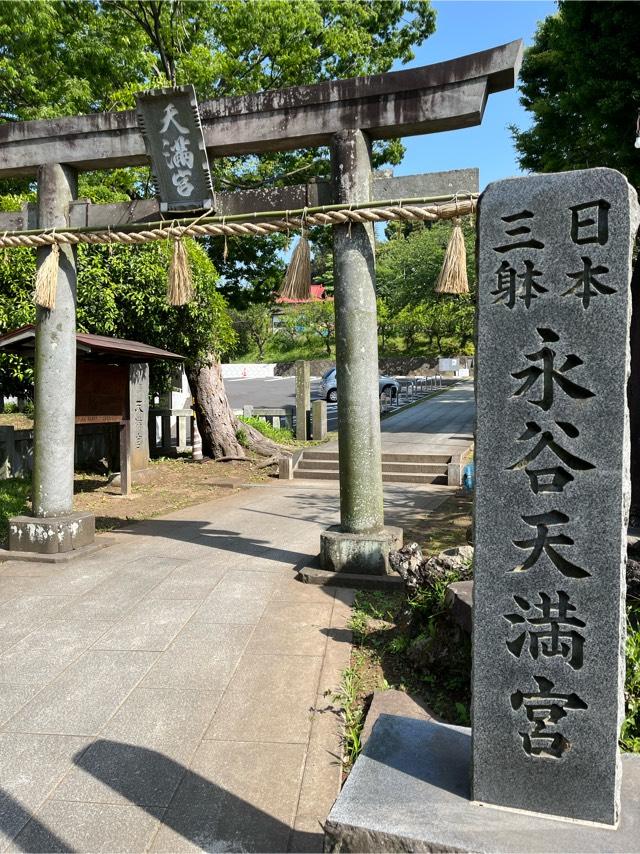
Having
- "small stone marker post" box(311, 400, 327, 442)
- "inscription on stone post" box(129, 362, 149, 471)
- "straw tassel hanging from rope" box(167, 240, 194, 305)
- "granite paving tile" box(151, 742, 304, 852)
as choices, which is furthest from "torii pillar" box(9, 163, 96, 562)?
"small stone marker post" box(311, 400, 327, 442)

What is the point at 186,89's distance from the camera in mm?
5746

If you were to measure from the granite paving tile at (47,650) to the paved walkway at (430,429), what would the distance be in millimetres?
6078

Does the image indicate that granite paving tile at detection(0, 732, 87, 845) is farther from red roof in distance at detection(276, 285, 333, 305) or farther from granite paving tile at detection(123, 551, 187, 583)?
red roof in distance at detection(276, 285, 333, 305)

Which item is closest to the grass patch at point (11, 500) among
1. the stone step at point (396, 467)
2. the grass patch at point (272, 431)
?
the stone step at point (396, 467)

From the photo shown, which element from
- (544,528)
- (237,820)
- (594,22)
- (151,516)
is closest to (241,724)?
(237,820)

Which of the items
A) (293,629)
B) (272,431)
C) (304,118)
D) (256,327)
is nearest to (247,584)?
(293,629)

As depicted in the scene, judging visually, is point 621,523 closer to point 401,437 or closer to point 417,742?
point 417,742

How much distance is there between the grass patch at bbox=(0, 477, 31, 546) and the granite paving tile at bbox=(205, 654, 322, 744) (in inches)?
170

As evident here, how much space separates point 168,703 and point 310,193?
176 inches

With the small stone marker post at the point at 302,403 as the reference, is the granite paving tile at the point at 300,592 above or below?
below

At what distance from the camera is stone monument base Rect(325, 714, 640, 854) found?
212 cm

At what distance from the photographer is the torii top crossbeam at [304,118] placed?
17.6 ft

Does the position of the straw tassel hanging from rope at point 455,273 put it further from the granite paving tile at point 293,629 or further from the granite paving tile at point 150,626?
the granite paving tile at point 150,626

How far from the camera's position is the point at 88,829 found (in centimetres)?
268
